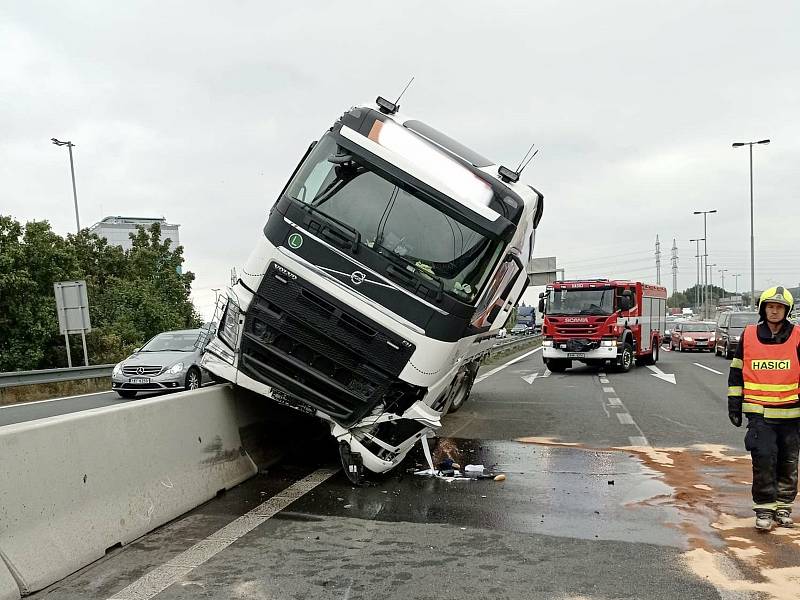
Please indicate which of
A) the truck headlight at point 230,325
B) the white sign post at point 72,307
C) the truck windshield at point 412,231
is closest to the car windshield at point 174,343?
the white sign post at point 72,307

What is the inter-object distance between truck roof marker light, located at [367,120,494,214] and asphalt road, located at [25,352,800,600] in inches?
106

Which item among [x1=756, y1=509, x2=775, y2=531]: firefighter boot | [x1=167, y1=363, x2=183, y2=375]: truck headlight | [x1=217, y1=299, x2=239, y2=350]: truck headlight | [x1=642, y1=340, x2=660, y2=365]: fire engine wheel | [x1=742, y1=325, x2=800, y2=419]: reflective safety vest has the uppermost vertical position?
[x1=217, y1=299, x2=239, y2=350]: truck headlight

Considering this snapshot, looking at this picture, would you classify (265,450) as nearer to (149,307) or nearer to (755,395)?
(755,395)

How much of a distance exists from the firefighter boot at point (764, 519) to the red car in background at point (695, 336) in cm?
3103

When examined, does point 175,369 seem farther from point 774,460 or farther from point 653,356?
point 653,356

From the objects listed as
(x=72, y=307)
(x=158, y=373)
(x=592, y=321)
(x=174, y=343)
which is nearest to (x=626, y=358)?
(x=592, y=321)

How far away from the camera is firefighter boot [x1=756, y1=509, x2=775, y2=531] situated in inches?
206

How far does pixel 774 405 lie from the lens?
5.46m

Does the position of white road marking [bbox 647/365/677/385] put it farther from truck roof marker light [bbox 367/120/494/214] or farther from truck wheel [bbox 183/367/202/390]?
truck roof marker light [bbox 367/120/494/214]

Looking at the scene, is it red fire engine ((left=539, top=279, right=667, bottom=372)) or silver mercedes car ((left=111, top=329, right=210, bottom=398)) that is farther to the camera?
red fire engine ((left=539, top=279, right=667, bottom=372))

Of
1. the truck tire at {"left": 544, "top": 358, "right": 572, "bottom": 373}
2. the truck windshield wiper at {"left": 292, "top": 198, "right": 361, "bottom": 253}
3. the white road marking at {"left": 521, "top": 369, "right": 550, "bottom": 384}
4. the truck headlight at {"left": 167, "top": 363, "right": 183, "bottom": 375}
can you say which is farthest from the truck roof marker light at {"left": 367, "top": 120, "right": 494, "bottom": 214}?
the truck tire at {"left": 544, "top": 358, "right": 572, "bottom": 373}

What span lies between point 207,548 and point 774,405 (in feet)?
14.0

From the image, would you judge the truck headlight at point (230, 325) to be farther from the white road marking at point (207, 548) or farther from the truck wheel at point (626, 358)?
the truck wheel at point (626, 358)

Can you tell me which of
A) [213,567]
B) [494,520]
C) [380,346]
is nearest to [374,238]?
[380,346]
